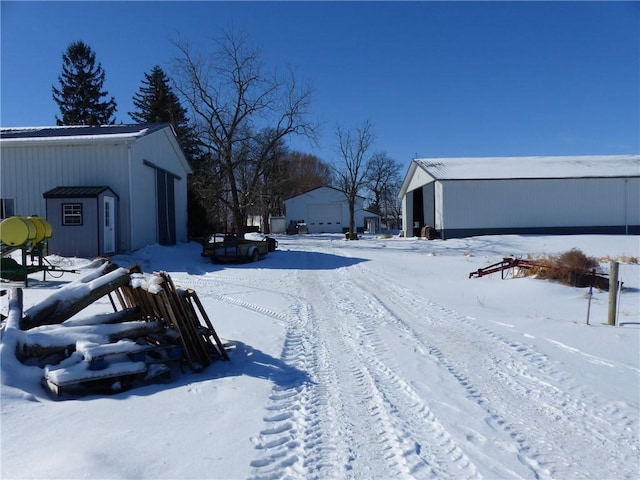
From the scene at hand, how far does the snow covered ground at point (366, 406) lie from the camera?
3.50 m

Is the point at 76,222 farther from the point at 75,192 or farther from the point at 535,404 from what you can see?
the point at 535,404

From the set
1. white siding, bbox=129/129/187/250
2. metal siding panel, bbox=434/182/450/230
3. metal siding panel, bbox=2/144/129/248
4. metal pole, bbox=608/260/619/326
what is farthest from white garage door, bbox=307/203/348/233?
metal pole, bbox=608/260/619/326

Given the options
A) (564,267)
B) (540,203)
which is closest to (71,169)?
(564,267)

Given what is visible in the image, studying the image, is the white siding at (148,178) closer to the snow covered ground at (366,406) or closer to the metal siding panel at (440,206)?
the snow covered ground at (366,406)

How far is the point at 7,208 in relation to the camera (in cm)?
1820

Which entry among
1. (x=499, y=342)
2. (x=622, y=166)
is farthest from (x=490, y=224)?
(x=499, y=342)

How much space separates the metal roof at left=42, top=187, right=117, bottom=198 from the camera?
16344 mm

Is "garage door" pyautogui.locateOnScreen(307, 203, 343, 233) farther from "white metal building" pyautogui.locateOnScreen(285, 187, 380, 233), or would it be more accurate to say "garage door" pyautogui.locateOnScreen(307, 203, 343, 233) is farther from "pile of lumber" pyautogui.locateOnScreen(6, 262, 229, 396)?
"pile of lumber" pyautogui.locateOnScreen(6, 262, 229, 396)

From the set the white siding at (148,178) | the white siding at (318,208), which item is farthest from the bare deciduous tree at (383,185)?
the white siding at (148,178)

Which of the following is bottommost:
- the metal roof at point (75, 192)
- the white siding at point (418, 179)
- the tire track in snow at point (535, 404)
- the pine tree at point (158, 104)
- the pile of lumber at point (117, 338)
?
the tire track in snow at point (535, 404)

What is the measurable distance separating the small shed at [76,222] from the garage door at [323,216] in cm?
4016

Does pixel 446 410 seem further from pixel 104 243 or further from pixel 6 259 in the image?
pixel 104 243

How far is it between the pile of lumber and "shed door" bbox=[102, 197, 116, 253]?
10.7m

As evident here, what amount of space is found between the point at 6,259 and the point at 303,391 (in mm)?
11245
